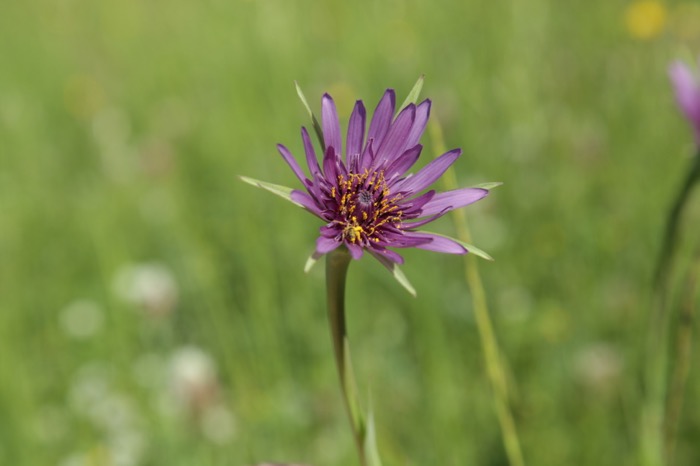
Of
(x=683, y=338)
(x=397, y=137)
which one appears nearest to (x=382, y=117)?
(x=397, y=137)

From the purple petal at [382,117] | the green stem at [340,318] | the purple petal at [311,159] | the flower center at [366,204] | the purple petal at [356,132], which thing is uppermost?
the purple petal at [356,132]

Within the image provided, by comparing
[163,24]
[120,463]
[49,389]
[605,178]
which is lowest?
[120,463]

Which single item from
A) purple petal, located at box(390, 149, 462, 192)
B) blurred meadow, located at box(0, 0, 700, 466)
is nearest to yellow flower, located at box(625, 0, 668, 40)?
blurred meadow, located at box(0, 0, 700, 466)

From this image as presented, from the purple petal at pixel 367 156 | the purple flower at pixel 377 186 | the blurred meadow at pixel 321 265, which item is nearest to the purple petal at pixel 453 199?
the purple flower at pixel 377 186

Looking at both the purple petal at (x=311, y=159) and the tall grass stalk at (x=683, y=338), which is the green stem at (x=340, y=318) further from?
the tall grass stalk at (x=683, y=338)

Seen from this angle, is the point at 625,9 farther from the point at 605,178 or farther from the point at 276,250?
the point at 276,250

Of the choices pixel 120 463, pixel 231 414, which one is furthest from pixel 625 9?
pixel 120 463

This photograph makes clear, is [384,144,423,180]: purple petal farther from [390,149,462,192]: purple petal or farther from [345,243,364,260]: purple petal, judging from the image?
[345,243,364,260]: purple petal
